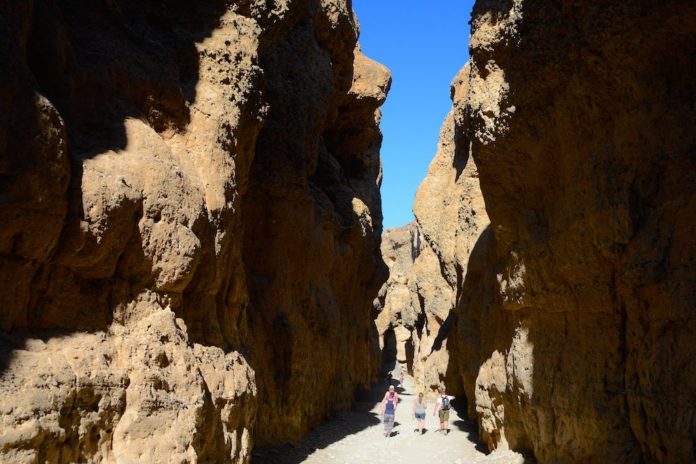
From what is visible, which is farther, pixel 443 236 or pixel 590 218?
pixel 443 236

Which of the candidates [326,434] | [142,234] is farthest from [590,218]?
[326,434]

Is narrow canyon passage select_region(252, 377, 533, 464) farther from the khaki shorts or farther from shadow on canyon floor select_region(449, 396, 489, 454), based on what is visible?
the khaki shorts

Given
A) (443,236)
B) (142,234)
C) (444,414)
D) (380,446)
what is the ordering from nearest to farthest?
(142,234) < (380,446) < (444,414) < (443,236)

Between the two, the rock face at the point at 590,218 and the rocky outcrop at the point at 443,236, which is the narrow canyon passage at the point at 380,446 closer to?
the rock face at the point at 590,218

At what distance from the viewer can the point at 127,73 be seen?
7219mm

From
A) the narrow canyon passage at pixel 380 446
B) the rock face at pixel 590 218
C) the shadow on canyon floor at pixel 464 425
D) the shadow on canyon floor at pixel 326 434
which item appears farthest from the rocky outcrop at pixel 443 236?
the rock face at pixel 590 218

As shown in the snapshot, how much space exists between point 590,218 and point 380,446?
6859 mm

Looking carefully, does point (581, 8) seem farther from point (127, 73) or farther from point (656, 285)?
point (127, 73)

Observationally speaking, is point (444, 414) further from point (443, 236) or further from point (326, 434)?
point (443, 236)

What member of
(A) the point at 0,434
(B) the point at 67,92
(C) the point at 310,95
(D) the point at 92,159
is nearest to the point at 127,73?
(B) the point at 67,92

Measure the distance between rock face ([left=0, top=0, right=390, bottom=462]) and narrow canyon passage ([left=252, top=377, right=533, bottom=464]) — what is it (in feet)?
2.33

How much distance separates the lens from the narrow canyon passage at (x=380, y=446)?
1048cm

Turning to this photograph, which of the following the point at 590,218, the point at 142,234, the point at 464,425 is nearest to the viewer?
the point at 142,234

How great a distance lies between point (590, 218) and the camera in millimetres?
7594
